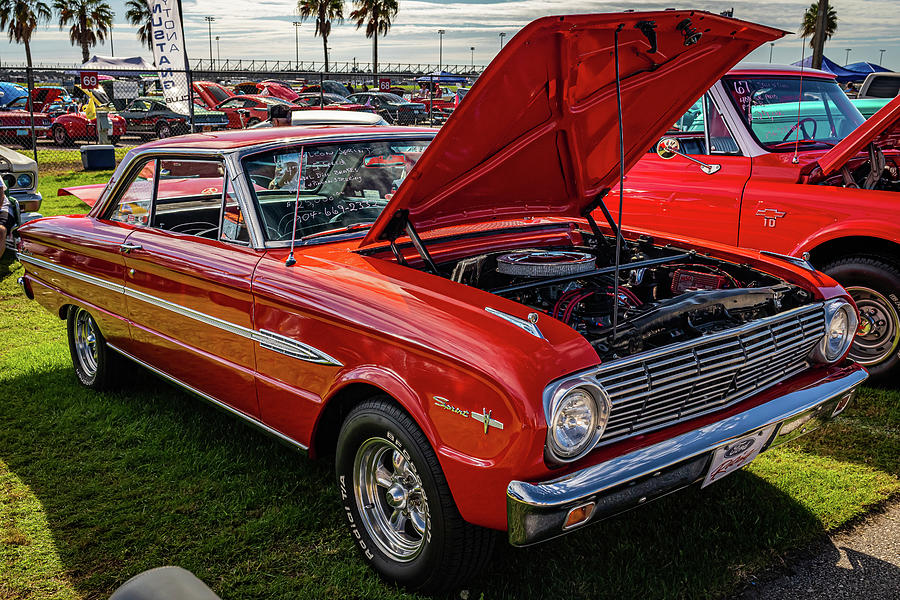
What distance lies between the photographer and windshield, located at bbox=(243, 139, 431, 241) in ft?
10.9

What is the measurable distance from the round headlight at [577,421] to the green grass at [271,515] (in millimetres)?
748

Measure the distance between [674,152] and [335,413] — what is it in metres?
3.34

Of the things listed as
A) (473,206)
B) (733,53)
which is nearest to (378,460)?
(473,206)

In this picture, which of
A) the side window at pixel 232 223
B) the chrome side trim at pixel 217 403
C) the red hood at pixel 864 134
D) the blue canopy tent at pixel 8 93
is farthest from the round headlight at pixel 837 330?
the blue canopy tent at pixel 8 93

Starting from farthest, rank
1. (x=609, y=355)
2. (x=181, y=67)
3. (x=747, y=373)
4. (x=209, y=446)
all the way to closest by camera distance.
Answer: (x=181, y=67)
(x=209, y=446)
(x=747, y=373)
(x=609, y=355)

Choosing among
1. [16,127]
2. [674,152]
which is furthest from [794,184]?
[16,127]

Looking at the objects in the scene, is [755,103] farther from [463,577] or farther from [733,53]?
[463,577]

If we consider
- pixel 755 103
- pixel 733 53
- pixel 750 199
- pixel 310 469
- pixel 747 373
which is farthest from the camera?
pixel 755 103

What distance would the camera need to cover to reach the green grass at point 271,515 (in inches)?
110

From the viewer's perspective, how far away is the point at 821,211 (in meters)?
4.50

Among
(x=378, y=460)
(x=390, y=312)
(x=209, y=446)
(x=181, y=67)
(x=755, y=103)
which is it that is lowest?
(x=209, y=446)

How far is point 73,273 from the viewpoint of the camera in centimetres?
449

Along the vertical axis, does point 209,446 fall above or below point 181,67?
below

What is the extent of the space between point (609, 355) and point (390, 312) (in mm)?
745
